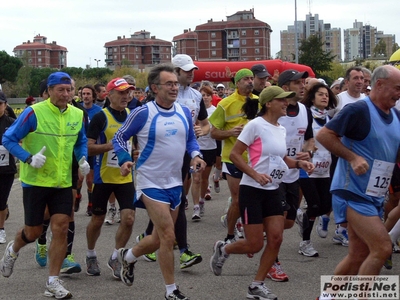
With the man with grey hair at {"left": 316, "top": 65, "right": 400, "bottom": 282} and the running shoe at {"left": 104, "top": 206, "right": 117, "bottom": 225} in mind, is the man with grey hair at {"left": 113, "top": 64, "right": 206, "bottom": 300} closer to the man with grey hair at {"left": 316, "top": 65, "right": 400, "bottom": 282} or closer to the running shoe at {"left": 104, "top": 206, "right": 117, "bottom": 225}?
the man with grey hair at {"left": 316, "top": 65, "right": 400, "bottom": 282}

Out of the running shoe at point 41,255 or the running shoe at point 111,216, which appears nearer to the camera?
the running shoe at point 41,255

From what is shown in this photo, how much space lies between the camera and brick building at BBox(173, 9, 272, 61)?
156 m

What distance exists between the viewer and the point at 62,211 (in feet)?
21.5

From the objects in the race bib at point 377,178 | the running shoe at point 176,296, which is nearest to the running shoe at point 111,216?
the running shoe at point 176,296

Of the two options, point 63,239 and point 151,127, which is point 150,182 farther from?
point 63,239

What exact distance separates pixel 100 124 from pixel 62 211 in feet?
4.26

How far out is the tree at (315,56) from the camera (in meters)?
46.6

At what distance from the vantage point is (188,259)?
7297 mm

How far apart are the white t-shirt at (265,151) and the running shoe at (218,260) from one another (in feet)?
2.78

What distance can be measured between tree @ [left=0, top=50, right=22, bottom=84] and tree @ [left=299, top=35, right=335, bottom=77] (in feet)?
233

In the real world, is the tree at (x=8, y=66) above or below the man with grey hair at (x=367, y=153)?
above

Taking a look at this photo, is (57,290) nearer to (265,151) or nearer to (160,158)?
(160,158)

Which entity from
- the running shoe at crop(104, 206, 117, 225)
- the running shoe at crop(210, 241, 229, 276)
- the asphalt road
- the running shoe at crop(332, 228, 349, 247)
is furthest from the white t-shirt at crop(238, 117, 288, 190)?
the running shoe at crop(104, 206, 117, 225)

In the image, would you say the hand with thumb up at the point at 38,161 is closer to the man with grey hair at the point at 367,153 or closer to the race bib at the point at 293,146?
the man with grey hair at the point at 367,153
